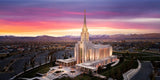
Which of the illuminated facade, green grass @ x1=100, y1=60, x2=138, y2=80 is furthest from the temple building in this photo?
green grass @ x1=100, y1=60, x2=138, y2=80

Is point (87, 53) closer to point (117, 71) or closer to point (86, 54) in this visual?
point (86, 54)

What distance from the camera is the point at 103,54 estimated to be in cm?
4875

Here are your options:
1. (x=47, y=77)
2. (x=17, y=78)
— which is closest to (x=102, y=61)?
(x=47, y=77)

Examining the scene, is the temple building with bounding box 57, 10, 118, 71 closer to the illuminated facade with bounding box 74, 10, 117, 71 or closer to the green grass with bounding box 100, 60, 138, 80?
the illuminated facade with bounding box 74, 10, 117, 71

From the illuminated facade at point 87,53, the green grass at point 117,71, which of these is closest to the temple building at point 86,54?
the illuminated facade at point 87,53

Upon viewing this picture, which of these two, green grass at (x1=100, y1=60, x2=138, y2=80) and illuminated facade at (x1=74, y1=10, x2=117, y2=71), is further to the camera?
illuminated facade at (x1=74, y1=10, x2=117, y2=71)

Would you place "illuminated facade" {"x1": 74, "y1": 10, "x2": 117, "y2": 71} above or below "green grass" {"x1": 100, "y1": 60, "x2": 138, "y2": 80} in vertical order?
above

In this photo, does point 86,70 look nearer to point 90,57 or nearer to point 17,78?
point 90,57

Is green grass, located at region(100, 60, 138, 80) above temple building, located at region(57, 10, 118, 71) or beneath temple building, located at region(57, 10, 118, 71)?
beneath

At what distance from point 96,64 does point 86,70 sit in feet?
18.7

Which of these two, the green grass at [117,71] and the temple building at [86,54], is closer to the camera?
the green grass at [117,71]

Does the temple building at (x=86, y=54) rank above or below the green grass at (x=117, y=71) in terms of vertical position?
above

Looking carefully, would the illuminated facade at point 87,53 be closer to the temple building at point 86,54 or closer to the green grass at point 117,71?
the temple building at point 86,54

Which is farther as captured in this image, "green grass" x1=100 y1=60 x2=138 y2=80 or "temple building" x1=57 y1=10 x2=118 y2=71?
"temple building" x1=57 y1=10 x2=118 y2=71
